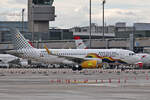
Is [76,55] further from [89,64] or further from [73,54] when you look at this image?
[89,64]

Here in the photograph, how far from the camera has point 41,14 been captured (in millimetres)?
180500

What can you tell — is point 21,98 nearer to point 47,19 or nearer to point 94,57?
point 94,57

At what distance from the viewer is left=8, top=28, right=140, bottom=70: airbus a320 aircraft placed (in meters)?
77.9

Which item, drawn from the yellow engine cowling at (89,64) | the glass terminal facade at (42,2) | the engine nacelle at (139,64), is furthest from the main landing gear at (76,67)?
the glass terminal facade at (42,2)

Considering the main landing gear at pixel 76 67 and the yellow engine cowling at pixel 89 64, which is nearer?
the yellow engine cowling at pixel 89 64

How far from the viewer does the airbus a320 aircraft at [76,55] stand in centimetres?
7788

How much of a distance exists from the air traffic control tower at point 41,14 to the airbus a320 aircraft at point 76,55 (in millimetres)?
86662

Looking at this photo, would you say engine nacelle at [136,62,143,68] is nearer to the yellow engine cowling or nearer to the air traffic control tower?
the yellow engine cowling

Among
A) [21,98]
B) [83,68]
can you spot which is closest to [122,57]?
[83,68]

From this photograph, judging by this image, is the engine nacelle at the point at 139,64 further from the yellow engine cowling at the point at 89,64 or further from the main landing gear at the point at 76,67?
the main landing gear at the point at 76,67

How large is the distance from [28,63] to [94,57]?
86.2 feet

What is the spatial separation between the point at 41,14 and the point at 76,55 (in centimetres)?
10052

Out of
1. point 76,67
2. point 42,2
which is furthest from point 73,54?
point 42,2

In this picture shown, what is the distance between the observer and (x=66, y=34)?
620ft
